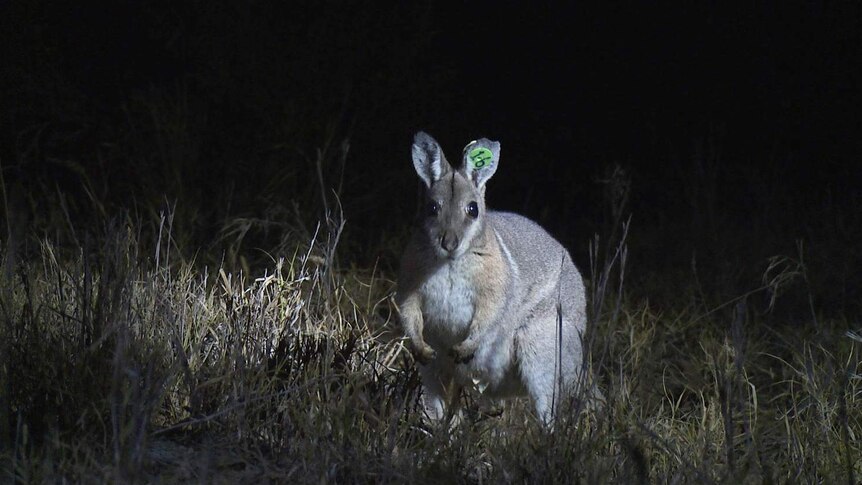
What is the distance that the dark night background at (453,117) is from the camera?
6180 millimetres

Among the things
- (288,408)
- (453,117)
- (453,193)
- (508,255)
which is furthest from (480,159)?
(453,117)

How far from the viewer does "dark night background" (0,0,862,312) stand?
6.18 meters

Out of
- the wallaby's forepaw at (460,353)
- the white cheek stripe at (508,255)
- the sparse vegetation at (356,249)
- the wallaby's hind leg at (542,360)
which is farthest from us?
the white cheek stripe at (508,255)

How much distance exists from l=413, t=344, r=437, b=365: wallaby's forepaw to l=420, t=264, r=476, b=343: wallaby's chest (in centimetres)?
17

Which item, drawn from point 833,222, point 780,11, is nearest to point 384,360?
point 833,222

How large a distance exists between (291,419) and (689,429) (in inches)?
58.3

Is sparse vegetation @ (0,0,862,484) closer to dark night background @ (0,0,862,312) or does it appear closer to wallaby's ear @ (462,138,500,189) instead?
dark night background @ (0,0,862,312)

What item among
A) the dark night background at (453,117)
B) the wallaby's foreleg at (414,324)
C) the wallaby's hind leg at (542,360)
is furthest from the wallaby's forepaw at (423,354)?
the dark night background at (453,117)

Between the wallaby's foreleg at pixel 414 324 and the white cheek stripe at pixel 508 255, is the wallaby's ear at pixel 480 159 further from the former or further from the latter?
the wallaby's foreleg at pixel 414 324

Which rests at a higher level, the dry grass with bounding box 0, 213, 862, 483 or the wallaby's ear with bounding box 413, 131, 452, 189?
the wallaby's ear with bounding box 413, 131, 452, 189

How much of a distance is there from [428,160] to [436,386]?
83 centimetres

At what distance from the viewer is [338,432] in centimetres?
334

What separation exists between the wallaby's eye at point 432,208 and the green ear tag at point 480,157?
0.21m

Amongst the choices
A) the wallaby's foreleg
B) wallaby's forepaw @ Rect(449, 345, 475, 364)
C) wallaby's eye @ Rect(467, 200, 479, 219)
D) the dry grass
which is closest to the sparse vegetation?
the dry grass
